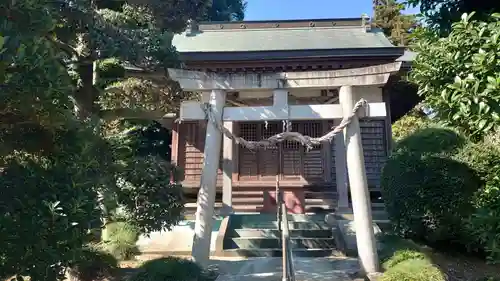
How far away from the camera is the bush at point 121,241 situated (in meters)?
7.34

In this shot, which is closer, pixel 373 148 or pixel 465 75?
pixel 465 75

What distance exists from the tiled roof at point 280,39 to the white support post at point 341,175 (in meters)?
2.54

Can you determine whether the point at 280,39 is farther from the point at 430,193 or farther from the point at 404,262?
the point at 404,262

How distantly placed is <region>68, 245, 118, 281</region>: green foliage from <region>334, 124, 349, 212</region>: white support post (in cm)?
593

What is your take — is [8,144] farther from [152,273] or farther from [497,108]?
[497,108]

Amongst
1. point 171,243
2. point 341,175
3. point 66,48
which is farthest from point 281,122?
point 66,48

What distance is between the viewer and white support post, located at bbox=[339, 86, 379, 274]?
6.39m

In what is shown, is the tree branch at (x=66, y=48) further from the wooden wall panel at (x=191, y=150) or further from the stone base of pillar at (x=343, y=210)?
the stone base of pillar at (x=343, y=210)

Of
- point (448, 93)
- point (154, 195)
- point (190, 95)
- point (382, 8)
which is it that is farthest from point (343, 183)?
point (382, 8)

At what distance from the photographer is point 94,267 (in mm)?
6238

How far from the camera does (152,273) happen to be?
5727mm

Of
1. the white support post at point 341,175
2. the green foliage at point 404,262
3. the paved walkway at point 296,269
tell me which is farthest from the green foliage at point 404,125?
the paved walkway at point 296,269

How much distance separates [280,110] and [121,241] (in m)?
3.73

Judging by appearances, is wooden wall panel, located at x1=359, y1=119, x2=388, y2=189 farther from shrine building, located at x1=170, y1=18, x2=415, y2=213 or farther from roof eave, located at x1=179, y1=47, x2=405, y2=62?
roof eave, located at x1=179, y1=47, x2=405, y2=62
